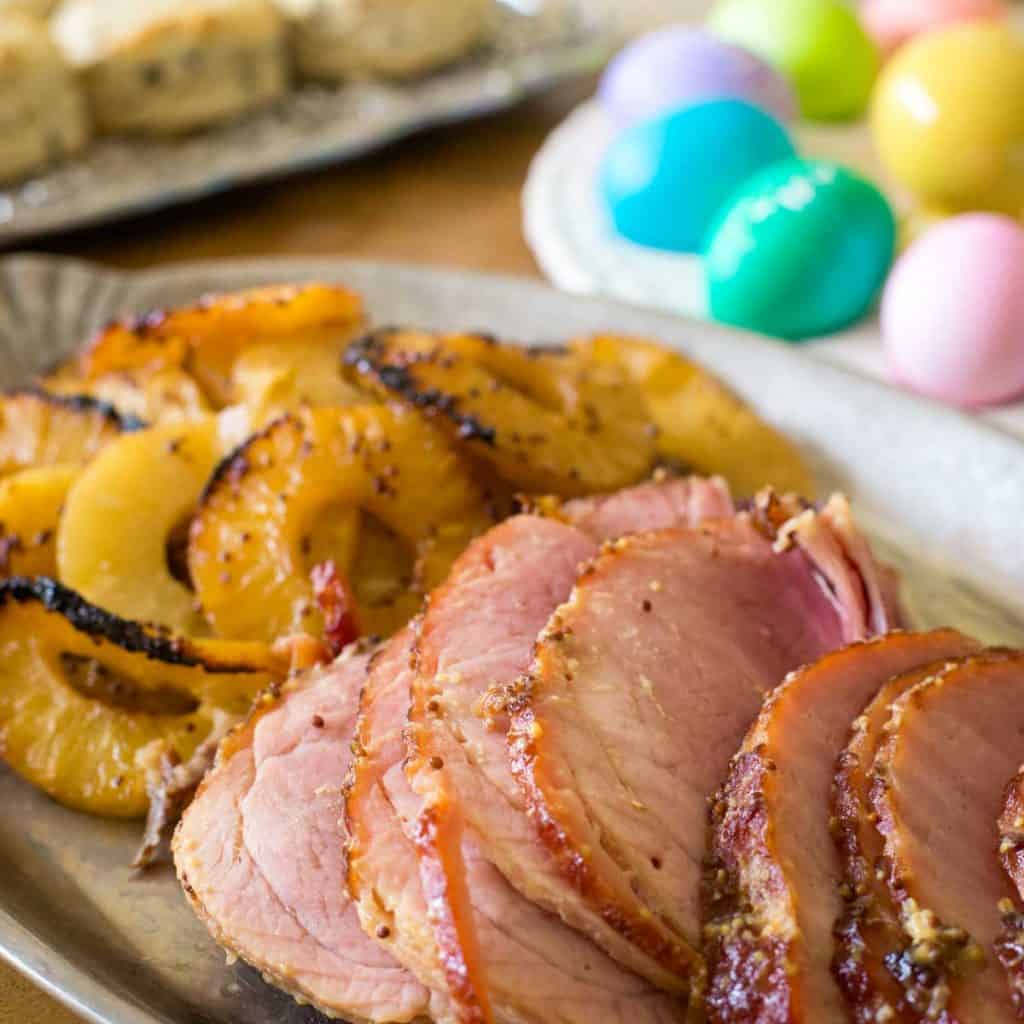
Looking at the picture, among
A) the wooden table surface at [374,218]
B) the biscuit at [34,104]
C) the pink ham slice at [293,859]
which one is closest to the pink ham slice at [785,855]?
the pink ham slice at [293,859]

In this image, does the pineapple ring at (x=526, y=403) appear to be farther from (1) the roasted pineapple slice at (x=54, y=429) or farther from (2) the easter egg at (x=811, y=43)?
Answer: (2) the easter egg at (x=811, y=43)

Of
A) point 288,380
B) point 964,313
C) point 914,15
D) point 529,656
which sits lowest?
point 964,313

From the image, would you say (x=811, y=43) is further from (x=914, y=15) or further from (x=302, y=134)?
(x=302, y=134)

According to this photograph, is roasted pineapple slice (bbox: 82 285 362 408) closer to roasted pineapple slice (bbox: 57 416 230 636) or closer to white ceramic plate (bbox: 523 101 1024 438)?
roasted pineapple slice (bbox: 57 416 230 636)

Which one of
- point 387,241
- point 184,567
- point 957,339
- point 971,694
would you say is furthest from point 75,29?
point 971,694

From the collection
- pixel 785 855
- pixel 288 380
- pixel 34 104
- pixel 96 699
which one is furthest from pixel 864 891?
pixel 34 104

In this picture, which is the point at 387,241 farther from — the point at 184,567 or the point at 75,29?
the point at 184,567
